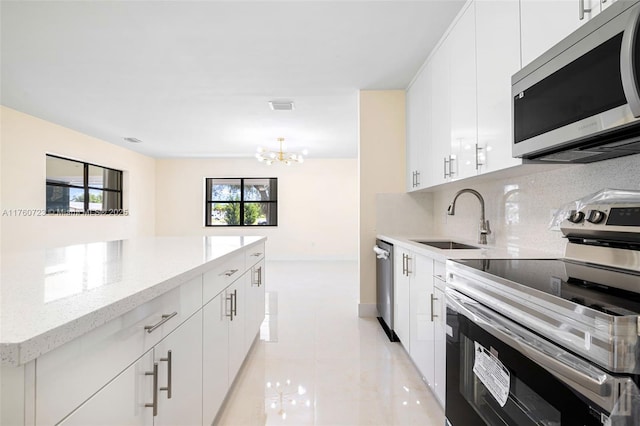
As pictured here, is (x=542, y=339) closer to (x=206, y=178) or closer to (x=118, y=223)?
(x=118, y=223)

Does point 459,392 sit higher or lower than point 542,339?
lower

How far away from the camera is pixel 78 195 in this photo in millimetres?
5867

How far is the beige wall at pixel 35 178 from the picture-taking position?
14.1ft

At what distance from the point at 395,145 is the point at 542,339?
3.00 meters

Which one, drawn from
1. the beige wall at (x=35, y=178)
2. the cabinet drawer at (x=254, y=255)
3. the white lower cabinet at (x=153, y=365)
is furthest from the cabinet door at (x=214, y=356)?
the beige wall at (x=35, y=178)

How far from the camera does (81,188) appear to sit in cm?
595

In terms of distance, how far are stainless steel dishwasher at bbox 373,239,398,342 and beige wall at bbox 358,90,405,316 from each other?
175 mm

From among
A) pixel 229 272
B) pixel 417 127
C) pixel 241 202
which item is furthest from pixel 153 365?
pixel 241 202

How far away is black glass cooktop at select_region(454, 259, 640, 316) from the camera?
703mm

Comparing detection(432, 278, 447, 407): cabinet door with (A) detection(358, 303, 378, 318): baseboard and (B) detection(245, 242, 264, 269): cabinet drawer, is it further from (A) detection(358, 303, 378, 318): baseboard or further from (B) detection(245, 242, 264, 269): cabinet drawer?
(A) detection(358, 303, 378, 318): baseboard

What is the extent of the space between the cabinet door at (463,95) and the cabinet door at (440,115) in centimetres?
8

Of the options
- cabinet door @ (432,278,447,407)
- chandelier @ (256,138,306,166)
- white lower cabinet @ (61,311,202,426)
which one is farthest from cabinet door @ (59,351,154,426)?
chandelier @ (256,138,306,166)

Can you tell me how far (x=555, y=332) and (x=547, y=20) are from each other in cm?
126

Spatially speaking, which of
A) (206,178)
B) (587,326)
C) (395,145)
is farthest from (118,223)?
(587,326)
